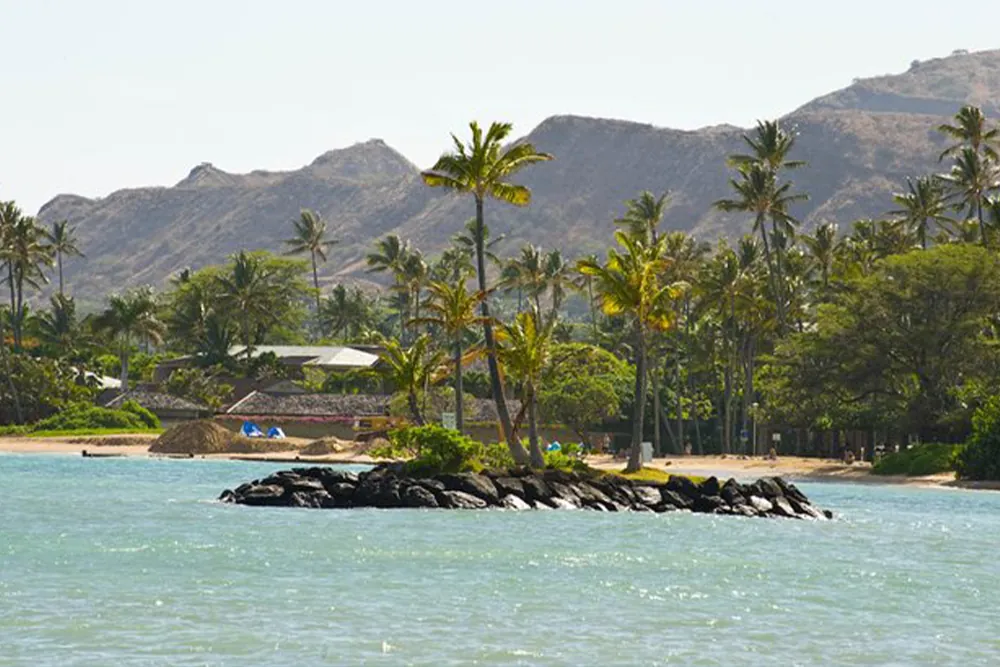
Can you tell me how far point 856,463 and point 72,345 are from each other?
79.1 m

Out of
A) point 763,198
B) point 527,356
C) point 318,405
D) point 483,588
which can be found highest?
point 763,198

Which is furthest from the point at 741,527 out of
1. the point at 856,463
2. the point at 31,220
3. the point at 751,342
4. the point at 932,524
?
the point at 31,220

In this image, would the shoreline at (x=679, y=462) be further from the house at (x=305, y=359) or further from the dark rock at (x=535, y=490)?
the house at (x=305, y=359)

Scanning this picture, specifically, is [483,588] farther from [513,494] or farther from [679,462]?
[679,462]

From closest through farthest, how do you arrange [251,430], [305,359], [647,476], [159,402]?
1. [647,476]
2. [251,430]
3. [159,402]
4. [305,359]

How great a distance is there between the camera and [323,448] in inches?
4072

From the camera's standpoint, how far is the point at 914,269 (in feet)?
291

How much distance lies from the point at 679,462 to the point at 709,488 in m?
45.1

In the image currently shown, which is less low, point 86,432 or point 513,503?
point 86,432

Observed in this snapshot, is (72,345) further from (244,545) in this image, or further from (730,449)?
(244,545)

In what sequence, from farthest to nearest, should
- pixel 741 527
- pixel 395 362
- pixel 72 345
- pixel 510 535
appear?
pixel 72 345
pixel 395 362
pixel 741 527
pixel 510 535

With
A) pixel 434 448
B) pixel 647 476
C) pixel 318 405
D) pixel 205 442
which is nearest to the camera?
pixel 434 448

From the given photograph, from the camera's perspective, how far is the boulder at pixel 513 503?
54312 millimetres

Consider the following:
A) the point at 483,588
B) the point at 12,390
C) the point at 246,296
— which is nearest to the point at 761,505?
the point at 483,588
